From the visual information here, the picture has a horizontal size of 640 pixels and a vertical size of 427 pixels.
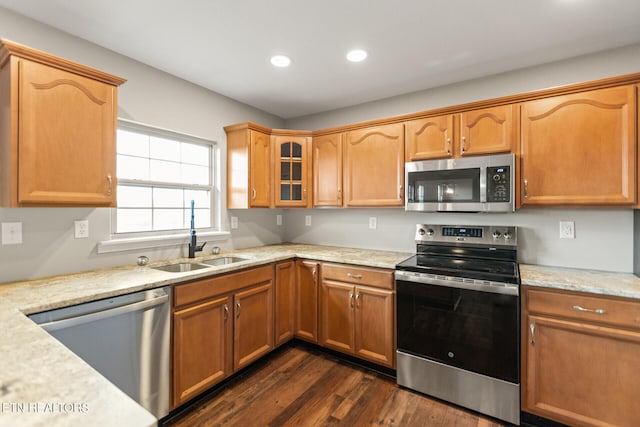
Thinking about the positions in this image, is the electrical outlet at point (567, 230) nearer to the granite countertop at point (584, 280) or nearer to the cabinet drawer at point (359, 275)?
the granite countertop at point (584, 280)

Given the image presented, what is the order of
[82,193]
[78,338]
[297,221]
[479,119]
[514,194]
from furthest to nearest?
1. [297,221]
2. [479,119]
3. [514,194]
4. [82,193]
5. [78,338]

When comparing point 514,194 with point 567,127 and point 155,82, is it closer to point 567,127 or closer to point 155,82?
point 567,127

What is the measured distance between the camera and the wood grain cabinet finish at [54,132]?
1.60m

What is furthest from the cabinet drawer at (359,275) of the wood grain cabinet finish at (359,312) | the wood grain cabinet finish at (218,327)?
the wood grain cabinet finish at (218,327)

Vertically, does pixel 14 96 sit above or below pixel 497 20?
below

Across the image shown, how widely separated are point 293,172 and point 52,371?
2.63m

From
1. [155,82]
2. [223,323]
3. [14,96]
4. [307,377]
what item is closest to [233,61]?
[155,82]

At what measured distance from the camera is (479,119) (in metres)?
2.38

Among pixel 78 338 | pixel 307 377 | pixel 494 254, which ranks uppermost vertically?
pixel 494 254

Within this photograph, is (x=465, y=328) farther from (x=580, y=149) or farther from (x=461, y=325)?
(x=580, y=149)

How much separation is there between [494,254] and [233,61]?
2.55 metres

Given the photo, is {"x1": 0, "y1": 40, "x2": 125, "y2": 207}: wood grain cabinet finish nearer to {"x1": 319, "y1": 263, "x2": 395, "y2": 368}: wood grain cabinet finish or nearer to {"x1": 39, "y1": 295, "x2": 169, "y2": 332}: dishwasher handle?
{"x1": 39, "y1": 295, "x2": 169, "y2": 332}: dishwasher handle

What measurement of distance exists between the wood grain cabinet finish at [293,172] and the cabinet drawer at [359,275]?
2.70 feet

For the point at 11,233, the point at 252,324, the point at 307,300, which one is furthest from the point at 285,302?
the point at 11,233
